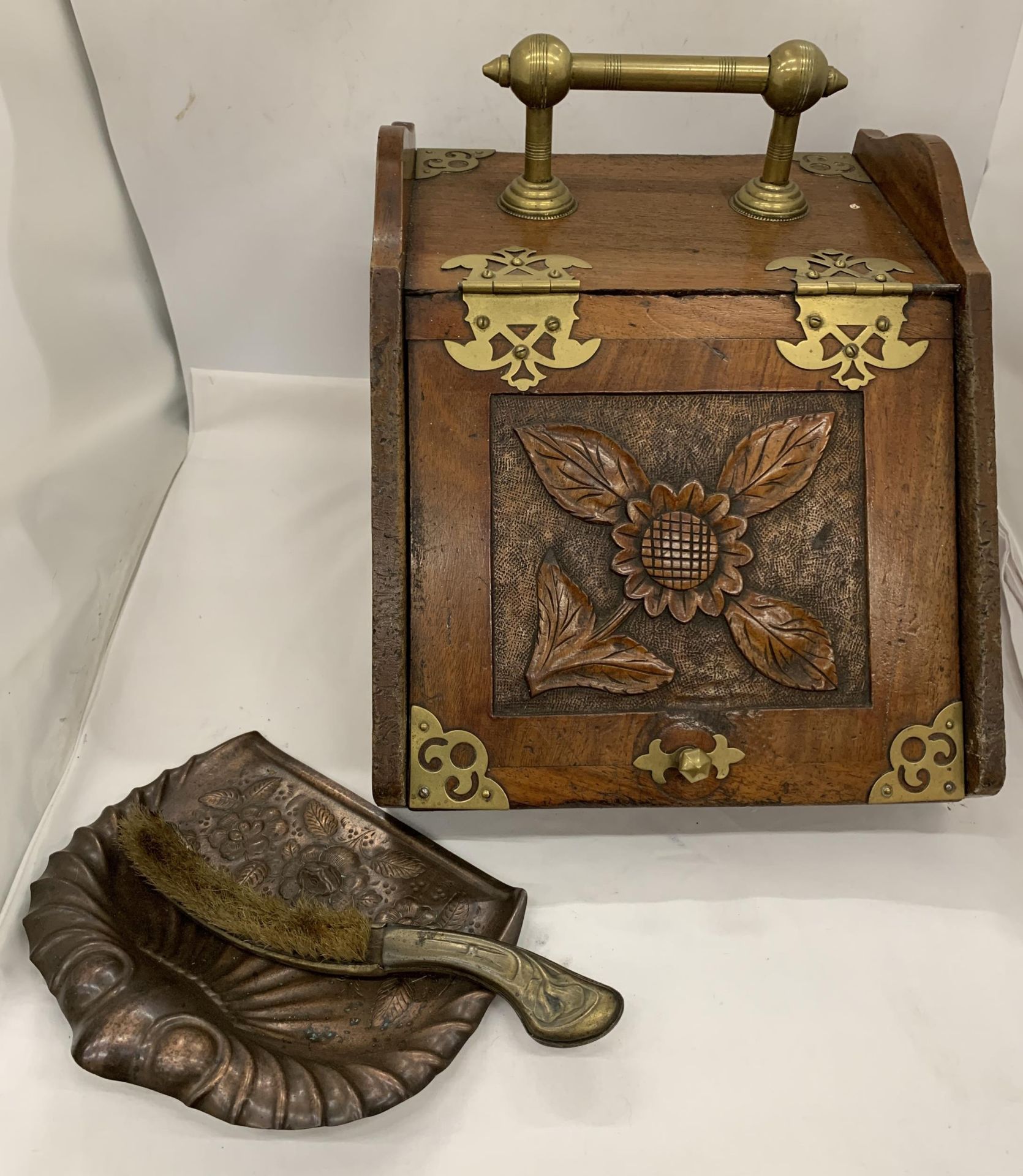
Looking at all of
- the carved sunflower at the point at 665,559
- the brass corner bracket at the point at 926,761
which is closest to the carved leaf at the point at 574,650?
the carved sunflower at the point at 665,559

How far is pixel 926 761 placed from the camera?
106 centimetres

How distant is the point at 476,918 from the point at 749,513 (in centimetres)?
49

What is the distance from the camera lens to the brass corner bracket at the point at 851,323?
1043 mm

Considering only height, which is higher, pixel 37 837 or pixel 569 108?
pixel 569 108

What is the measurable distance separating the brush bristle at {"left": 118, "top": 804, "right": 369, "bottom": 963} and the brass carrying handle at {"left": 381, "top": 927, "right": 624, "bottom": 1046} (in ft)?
0.16

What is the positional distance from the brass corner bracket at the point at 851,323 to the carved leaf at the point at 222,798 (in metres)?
0.74

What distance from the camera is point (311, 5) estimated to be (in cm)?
130

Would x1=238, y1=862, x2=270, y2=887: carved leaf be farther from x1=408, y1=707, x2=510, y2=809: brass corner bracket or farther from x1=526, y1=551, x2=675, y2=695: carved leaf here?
x1=526, y1=551, x2=675, y2=695: carved leaf

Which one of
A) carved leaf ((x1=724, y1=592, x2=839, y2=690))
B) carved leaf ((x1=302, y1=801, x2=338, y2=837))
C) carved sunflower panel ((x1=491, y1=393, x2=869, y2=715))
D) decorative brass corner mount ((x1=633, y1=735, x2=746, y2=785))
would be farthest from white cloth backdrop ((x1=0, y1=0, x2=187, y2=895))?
carved leaf ((x1=724, y1=592, x2=839, y2=690))

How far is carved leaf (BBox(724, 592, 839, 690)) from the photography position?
3.42 feet

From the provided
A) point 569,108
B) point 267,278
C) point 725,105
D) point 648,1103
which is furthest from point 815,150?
point 648,1103

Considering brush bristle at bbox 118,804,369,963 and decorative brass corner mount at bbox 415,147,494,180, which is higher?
decorative brass corner mount at bbox 415,147,494,180

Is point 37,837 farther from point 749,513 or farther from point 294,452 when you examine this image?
point 749,513

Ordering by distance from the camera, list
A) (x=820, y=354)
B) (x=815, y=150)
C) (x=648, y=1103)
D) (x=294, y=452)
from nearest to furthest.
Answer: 1. (x=648, y=1103)
2. (x=820, y=354)
3. (x=815, y=150)
4. (x=294, y=452)
